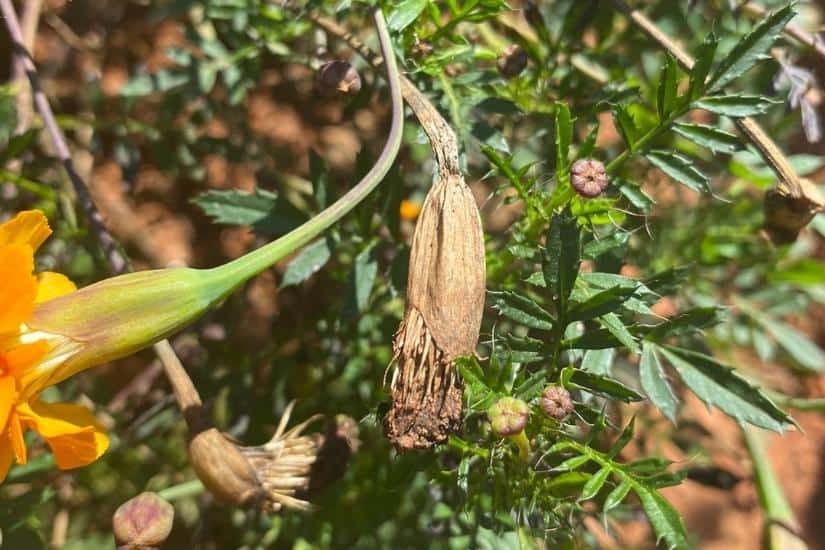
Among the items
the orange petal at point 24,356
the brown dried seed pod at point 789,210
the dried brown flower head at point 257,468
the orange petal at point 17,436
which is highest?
the orange petal at point 24,356

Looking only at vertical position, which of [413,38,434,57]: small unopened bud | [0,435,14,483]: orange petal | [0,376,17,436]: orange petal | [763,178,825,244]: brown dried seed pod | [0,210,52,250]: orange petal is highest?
[413,38,434,57]: small unopened bud

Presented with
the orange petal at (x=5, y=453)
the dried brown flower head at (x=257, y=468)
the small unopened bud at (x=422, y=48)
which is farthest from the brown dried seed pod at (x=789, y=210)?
the orange petal at (x=5, y=453)

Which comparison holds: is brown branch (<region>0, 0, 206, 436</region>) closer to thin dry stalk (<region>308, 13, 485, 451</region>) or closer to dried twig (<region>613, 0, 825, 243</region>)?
thin dry stalk (<region>308, 13, 485, 451</region>)

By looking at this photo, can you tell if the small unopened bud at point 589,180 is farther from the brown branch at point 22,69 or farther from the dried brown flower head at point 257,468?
the brown branch at point 22,69

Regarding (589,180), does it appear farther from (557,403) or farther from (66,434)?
(66,434)

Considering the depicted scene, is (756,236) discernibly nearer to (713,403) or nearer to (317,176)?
(713,403)

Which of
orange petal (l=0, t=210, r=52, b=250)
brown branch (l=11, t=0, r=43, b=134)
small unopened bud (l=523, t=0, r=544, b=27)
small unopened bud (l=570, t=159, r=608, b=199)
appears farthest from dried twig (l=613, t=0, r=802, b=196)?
brown branch (l=11, t=0, r=43, b=134)

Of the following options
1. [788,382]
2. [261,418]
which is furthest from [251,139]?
[788,382]
